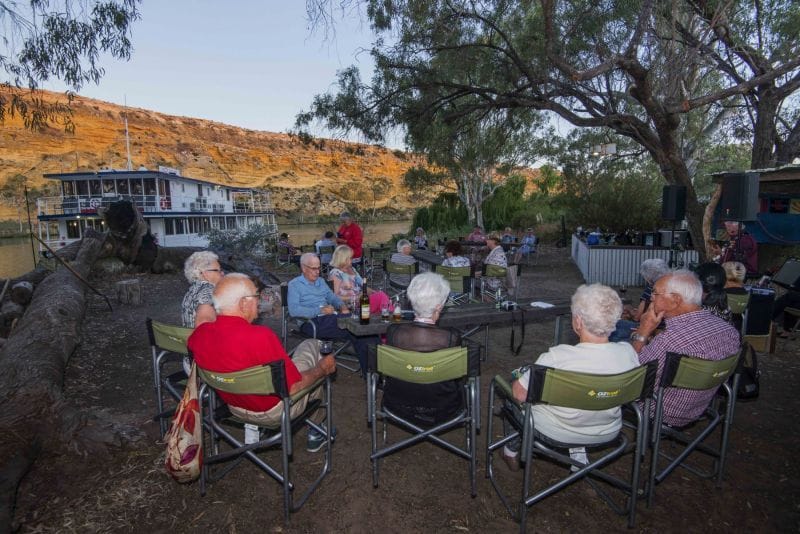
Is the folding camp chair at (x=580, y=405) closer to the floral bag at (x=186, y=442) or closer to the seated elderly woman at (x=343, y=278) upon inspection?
the floral bag at (x=186, y=442)

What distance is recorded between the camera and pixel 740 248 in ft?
21.2

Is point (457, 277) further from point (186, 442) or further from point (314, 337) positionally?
point (186, 442)

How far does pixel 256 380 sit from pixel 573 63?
867cm

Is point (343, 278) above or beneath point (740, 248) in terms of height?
beneath

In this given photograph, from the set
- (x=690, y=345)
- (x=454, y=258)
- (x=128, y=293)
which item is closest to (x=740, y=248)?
(x=454, y=258)

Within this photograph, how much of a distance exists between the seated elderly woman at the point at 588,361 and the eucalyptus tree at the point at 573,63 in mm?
5281

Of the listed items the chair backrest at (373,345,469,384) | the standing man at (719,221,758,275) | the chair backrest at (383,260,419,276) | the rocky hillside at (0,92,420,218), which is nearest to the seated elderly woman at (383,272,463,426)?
the chair backrest at (373,345,469,384)

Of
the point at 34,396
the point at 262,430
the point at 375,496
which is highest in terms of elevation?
the point at 34,396

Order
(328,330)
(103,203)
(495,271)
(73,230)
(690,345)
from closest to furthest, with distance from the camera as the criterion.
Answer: (690,345)
(328,330)
(495,271)
(103,203)
(73,230)

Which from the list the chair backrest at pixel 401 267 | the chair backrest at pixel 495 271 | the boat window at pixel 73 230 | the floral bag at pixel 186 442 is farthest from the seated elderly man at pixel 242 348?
the boat window at pixel 73 230

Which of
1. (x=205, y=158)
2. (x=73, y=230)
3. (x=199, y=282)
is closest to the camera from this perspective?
(x=199, y=282)

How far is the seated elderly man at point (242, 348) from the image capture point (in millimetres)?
2219

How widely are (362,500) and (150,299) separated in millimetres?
7378

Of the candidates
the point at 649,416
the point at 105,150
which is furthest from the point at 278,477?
the point at 105,150
